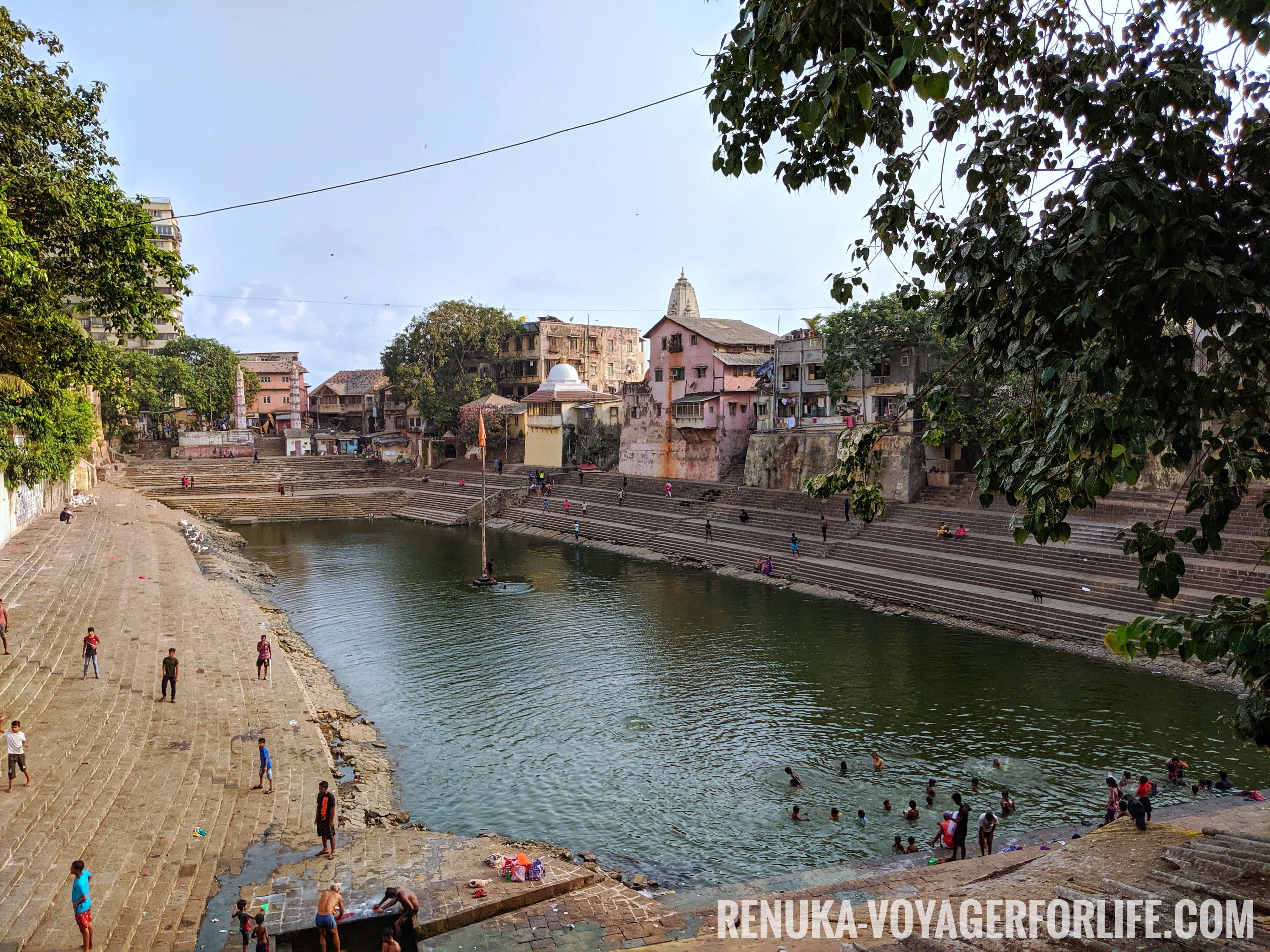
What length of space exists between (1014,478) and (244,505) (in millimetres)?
54922

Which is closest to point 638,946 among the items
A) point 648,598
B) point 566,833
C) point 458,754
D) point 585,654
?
point 566,833

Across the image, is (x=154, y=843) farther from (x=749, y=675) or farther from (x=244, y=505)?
(x=244, y=505)

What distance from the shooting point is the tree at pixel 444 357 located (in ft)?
200

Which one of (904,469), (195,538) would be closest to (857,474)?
(904,469)

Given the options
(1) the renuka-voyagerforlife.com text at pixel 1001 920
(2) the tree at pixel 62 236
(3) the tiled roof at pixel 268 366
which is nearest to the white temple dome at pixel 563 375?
(3) the tiled roof at pixel 268 366

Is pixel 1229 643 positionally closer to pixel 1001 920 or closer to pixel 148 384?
pixel 1001 920

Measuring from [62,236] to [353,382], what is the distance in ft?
239

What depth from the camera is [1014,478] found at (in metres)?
5.78

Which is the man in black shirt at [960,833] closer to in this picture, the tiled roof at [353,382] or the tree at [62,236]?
the tree at [62,236]

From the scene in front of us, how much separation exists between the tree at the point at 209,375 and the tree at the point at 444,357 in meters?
14.4

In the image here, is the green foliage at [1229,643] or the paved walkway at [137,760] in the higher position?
the green foliage at [1229,643]

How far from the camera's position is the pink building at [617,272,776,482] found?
153 ft

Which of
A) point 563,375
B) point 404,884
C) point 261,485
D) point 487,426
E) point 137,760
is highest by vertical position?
point 563,375

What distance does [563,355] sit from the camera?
68375 mm
